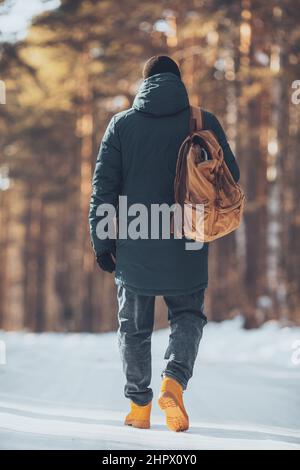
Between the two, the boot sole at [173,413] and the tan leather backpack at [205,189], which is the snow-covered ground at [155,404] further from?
the tan leather backpack at [205,189]

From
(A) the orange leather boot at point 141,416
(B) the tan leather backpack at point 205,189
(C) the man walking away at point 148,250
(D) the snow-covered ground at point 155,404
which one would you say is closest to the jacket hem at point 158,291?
(C) the man walking away at point 148,250

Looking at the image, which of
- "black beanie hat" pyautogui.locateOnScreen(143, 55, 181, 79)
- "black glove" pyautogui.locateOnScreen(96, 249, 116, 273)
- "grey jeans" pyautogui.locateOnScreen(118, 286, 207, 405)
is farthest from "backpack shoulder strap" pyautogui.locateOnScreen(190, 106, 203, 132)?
"grey jeans" pyautogui.locateOnScreen(118, 286, 207, 405)

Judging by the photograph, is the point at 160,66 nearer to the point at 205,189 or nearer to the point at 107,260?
the point at 205,189

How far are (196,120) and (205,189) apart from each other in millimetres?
520

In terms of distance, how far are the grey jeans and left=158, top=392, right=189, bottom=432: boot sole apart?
0.18 metres

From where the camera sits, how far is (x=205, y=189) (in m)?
5.19

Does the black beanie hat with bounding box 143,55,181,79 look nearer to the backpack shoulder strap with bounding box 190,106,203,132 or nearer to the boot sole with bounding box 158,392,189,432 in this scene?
the backpack shoulder strap with bounding box 190,106,203,132

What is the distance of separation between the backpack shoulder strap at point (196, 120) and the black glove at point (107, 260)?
97 cm

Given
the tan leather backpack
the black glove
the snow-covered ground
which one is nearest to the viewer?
the snow-covered ground

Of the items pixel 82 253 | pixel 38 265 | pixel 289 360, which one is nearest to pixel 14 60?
pixel 82 253

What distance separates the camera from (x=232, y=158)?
217 inches

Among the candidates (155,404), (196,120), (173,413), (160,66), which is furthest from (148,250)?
(155,404)

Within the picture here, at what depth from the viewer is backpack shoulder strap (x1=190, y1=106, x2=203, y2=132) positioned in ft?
17.7
